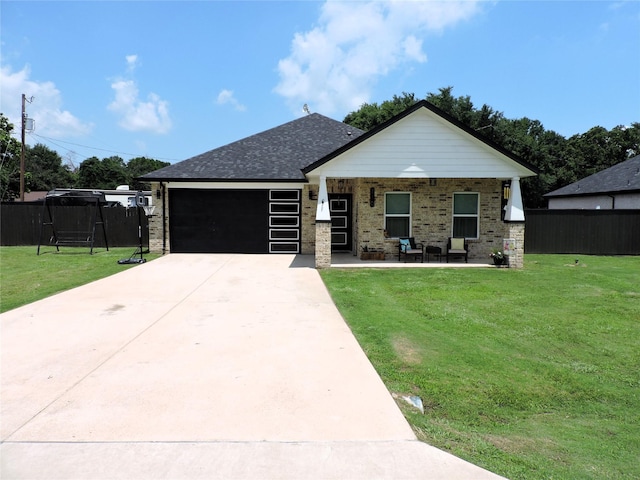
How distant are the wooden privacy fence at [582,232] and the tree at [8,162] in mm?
43298

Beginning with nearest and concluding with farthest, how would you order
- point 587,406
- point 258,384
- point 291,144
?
point 587,406
point 258,384
point 291,144

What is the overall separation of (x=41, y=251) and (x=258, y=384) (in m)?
16.6

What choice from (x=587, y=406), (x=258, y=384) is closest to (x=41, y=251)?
(x=258, y=384)

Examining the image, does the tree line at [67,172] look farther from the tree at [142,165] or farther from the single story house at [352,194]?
the single story house at [352,194]

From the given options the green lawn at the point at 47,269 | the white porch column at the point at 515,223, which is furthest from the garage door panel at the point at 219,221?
the white porch column at the point at 515,223

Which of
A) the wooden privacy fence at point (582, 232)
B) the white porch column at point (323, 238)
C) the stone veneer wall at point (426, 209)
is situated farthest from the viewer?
the wooden privacy fence at point (582, 232)

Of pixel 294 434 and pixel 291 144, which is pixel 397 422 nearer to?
pixel 294 434

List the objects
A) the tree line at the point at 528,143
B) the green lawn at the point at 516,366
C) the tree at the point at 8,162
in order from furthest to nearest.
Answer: the tree line at the point at 528,143 < the tree at the point at 8,162 < the green lawn at the point at 516,366

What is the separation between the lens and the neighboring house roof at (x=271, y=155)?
1638cm

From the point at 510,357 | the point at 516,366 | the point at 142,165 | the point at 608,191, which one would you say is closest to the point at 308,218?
the point at 510,357

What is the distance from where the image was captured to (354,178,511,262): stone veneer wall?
1522 cm

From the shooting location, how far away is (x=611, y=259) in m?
16.1

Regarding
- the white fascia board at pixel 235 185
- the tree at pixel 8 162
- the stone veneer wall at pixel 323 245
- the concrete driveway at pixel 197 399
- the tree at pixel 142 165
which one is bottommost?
the concrete driveway at pixel 197 399

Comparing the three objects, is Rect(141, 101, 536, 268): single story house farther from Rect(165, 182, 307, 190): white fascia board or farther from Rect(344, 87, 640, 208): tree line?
Rect(344, 87, 640, 208): tree line
